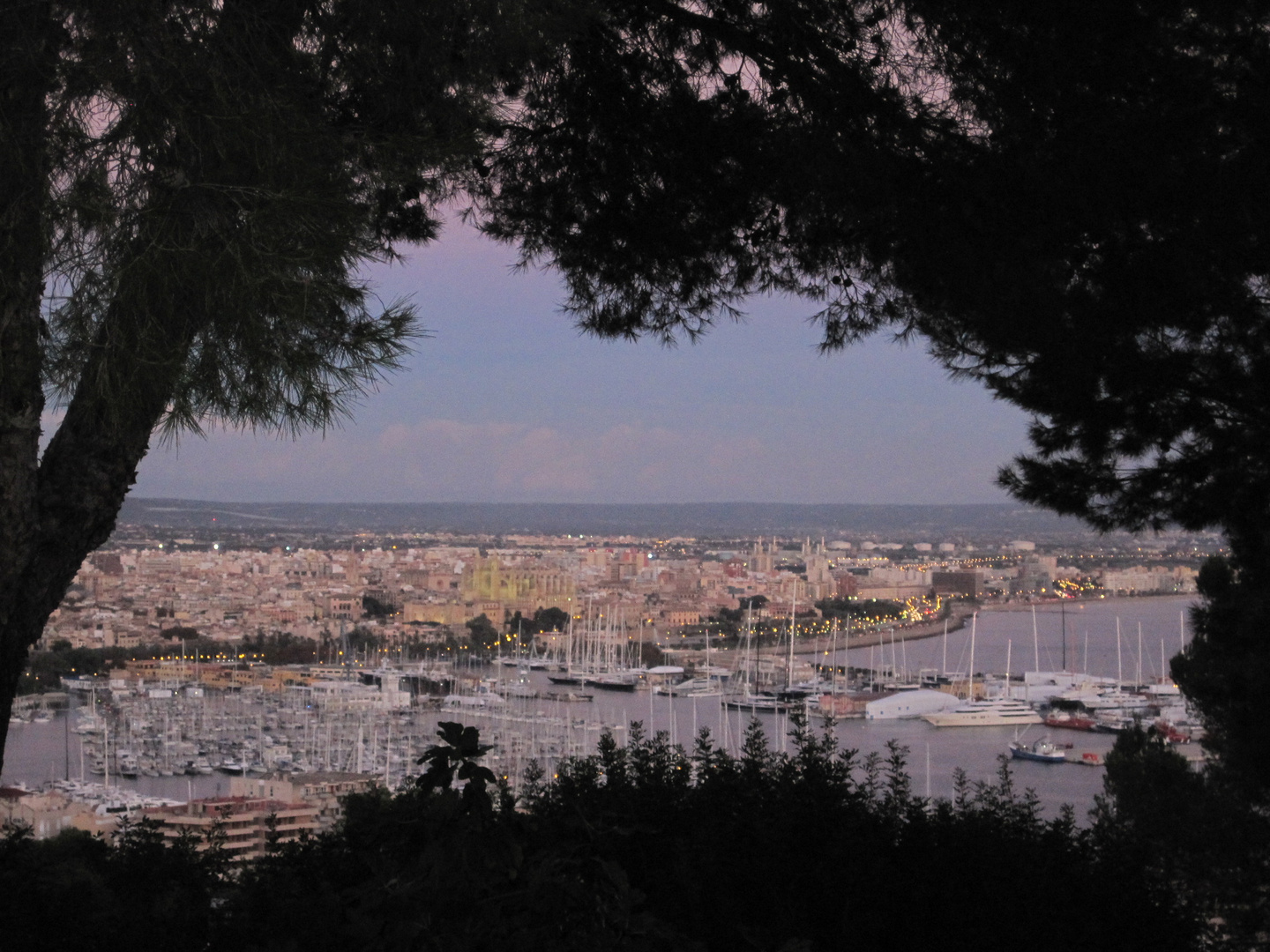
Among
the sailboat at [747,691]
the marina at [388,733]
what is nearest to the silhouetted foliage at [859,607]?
the sailboat at [747,691]

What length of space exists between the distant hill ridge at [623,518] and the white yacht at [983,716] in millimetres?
4051

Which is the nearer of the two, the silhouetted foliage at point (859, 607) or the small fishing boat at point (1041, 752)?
the small fishing boat at point (1041, 752)

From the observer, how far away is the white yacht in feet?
34.6

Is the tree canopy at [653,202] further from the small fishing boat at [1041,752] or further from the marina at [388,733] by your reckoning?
the small fishing boat at [1041,752]

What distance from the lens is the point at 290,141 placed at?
189 centimetres

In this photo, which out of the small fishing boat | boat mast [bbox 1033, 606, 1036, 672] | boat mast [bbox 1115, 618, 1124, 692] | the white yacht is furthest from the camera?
boat mast [bbox 1033, 606, 1036, 672]

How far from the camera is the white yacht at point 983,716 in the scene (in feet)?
34.6

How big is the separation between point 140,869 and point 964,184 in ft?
7.03

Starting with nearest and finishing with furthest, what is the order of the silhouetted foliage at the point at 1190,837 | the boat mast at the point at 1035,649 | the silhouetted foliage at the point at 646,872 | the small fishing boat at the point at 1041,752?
the silhouetted foliage at the point at 646,872, the silhouetted foliage at the point at 1190,837, the small fishing boat at the point at 1041,752, the boat mast at the point at 1035,649

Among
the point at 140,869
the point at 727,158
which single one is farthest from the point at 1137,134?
the point at 140,869

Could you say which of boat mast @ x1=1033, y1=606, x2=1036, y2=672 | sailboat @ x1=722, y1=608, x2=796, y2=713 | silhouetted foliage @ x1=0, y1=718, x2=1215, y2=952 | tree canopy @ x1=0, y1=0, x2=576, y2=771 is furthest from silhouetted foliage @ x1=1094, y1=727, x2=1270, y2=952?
boat mast @ x1=1033, y1=606, x2=1036, y2=672

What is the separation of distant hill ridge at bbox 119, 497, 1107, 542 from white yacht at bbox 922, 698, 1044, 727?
13.3 feet

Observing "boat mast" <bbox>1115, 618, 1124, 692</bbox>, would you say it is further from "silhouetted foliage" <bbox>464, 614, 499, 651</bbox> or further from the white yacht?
"silhouetted foliage" <bbox>464, 614, 499, 651</bbox>

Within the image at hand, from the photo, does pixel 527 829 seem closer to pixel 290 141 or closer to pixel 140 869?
pixel 290 141
